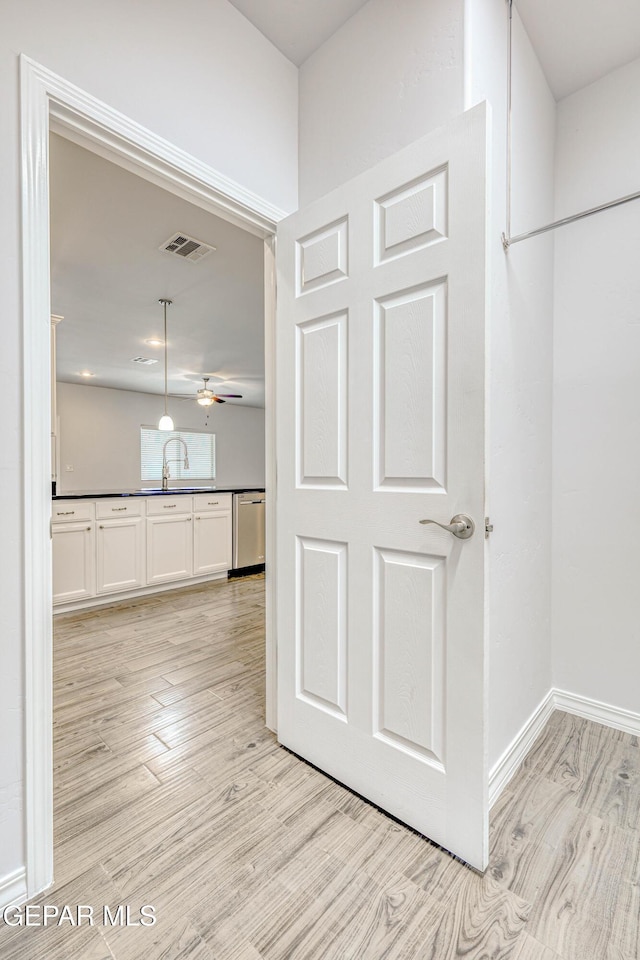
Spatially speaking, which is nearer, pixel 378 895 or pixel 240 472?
pixel 378 895

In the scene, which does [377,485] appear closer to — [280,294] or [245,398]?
[280,294]

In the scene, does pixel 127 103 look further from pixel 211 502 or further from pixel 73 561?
pixel 211 502

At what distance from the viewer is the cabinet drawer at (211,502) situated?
15.0 ft

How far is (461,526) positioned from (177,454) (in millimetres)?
7837

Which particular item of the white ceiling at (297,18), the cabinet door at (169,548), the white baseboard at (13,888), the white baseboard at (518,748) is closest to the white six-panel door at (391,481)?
the white baseboard at (518,748)

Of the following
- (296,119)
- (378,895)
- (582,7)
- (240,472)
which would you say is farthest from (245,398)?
(378,895)

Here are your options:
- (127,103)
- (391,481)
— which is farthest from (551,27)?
(391,481)

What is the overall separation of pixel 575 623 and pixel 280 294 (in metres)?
1.93

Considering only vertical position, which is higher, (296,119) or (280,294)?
(296,119)

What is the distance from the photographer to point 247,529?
5035 millimetres

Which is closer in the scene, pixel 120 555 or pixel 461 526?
pixel 461 526

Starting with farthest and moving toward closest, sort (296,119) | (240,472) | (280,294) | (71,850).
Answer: (240,472), (296,119), (280,294), (71,850)

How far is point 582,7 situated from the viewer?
5.22 ft

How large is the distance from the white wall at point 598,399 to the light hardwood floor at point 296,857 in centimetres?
37
